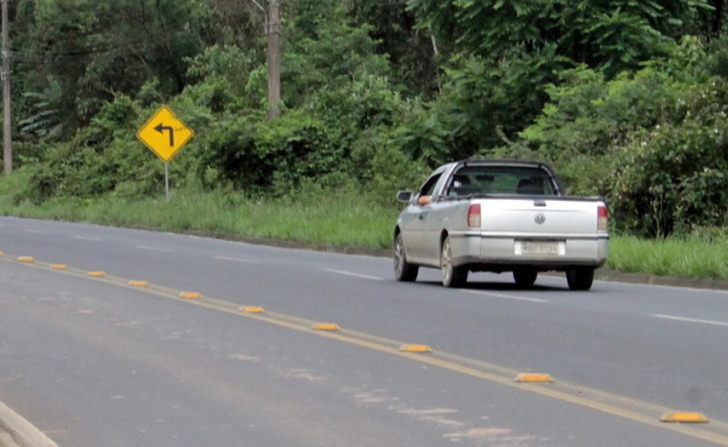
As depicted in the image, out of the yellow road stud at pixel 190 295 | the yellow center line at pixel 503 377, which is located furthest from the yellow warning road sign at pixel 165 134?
the yellow center line at pixel 503 377

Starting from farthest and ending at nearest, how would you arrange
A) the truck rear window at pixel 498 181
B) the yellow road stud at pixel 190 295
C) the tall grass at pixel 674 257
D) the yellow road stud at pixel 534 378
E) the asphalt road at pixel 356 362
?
the truck rear window at pixel 498 181 → the tall grass at pixel 674 257 → the yellow road stud at pixel 190 295 → the yellow road stud at pixel 534 378 → the asphalt road at pixel 356 362

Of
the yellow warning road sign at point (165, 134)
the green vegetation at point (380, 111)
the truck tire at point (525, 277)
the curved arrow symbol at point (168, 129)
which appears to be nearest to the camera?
the truck tire at point (525, 277)

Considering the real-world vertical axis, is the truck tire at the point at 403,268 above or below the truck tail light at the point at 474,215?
below

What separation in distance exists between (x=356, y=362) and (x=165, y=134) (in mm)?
32184

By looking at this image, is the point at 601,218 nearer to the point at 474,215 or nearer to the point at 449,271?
the point at 474,215

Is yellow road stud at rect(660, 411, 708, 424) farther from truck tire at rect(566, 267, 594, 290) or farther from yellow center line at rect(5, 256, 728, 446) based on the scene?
truck tire at rect(566, 267, 594, 290)

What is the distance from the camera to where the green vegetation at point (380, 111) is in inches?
1048

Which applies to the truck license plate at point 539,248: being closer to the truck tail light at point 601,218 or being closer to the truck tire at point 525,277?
the truck tail light at point 601,218

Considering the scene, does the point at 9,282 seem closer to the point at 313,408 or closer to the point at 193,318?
the point at 193,318

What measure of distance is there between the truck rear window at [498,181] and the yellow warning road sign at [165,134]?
76.4 ft

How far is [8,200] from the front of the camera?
195 ft

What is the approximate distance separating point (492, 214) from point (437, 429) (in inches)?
400

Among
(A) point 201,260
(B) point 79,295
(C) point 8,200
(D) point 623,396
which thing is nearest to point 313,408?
(D) point 623,396

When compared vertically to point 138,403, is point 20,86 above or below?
above
